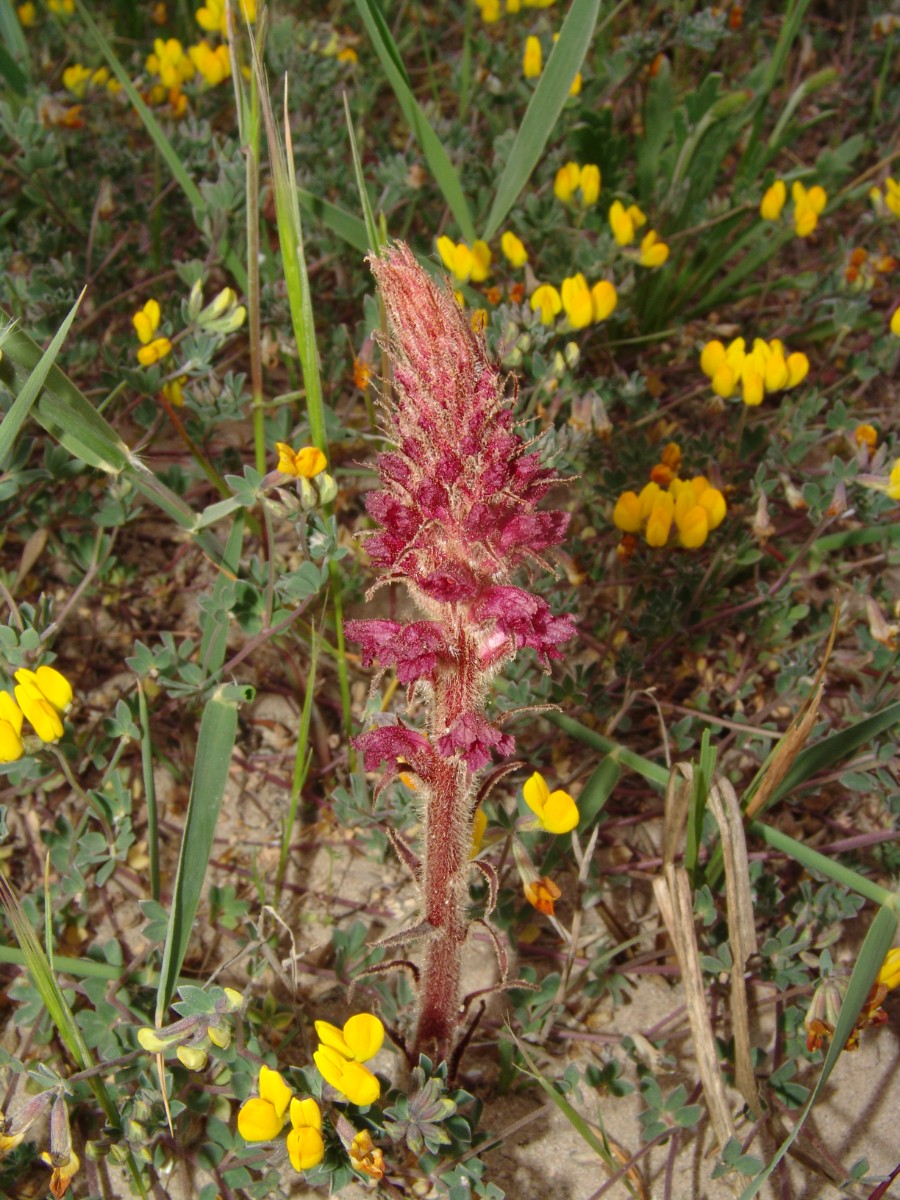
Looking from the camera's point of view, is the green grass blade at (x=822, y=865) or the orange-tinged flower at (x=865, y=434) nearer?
the green grass blade at (x=822, y=865)

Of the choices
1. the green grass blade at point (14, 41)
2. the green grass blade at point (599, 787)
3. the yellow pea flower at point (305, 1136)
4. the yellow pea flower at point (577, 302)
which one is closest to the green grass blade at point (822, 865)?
the green grass blade at point (599, 787)

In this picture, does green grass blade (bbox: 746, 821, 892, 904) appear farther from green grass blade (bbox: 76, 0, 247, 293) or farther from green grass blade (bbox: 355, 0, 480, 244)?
green grass blade (bbox: 76, 0, 247, 293)

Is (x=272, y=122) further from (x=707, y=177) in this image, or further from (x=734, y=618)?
(x=707, y=177)

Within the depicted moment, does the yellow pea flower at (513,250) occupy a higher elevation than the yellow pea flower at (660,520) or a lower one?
higher

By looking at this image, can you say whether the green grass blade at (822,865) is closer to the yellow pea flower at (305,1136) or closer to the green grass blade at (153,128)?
the yellow pea flower at (305,1136)

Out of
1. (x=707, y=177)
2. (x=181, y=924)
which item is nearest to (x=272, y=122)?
(x=181, y=924)

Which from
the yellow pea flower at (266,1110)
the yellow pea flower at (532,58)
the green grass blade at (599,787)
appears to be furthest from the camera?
the yellow pea flower at (532,58)

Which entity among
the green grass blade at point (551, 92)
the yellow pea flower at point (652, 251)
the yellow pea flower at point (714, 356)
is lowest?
the yellow pea flower at point (714, 356)

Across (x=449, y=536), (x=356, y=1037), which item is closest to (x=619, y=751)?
(x=356, y=1037)
